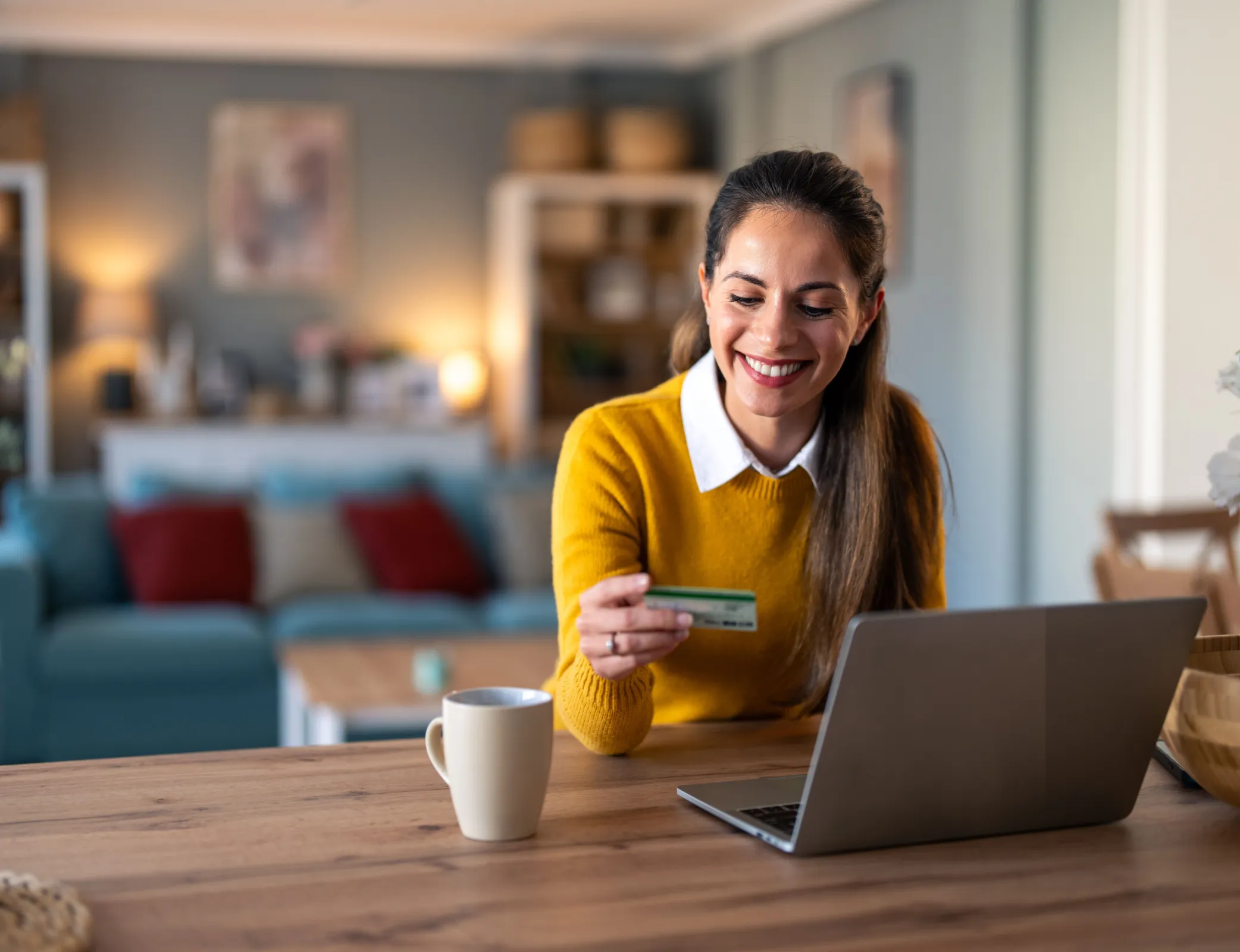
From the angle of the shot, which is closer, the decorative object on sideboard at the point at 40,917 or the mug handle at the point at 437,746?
the decorative object on sideboard at the point at 40,917

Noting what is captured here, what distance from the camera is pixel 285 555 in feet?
16.1

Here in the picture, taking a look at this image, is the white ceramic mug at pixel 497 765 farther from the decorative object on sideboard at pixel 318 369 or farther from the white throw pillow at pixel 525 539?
the decorative object on sideboard at pixel 318 369

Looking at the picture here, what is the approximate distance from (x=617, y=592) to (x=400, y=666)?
8.90 feet

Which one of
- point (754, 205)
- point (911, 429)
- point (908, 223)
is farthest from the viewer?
point (908, 223)

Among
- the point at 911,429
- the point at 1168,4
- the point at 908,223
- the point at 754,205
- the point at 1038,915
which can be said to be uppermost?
the point at 1168,4

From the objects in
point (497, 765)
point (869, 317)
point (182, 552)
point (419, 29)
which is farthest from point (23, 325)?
point (497, 765)

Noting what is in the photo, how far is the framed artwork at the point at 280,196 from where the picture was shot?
721 centimetres

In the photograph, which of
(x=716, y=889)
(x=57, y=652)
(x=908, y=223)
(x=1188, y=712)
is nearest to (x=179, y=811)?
(x=716, y=889)

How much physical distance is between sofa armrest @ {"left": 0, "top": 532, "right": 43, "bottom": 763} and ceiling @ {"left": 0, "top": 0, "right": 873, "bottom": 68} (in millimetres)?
3214

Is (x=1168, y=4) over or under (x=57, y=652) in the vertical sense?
over

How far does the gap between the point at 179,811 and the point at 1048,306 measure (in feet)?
13.9

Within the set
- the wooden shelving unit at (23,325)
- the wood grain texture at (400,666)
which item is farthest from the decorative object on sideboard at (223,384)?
the wood grain texture at (400,666)

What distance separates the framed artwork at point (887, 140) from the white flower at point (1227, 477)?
15.1ft

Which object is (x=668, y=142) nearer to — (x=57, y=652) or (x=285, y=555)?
(x=285, y=555)
